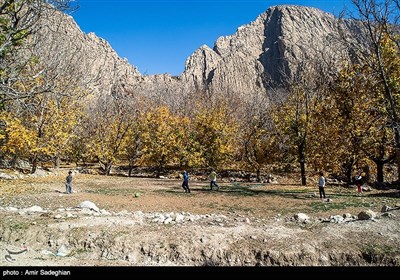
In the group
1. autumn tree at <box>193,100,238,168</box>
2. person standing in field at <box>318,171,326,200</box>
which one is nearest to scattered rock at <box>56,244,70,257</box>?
person standing in field at <box>318,171,326,200</box>

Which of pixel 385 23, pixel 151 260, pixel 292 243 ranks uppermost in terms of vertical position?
pixel 385 23

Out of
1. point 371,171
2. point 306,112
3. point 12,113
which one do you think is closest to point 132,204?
point 12,113

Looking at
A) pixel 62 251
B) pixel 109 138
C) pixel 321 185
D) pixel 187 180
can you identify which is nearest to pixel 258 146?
pixel 187 180

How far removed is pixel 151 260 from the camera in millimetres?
10047

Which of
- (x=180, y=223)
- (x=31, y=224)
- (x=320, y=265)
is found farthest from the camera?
(x=180, y=223)

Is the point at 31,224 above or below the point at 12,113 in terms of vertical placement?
below

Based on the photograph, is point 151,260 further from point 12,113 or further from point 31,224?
point 12,113

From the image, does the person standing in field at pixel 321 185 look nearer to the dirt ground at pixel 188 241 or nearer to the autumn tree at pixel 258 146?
the dirt ground at pixel 188 241

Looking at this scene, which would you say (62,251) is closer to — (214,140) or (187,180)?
(187,180)

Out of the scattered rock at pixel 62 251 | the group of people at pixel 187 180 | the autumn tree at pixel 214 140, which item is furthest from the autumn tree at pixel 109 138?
the scattered rock at pixel 62 251

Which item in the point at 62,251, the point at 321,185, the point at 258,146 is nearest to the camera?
the point at 62,251

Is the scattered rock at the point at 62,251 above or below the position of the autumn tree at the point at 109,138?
below
